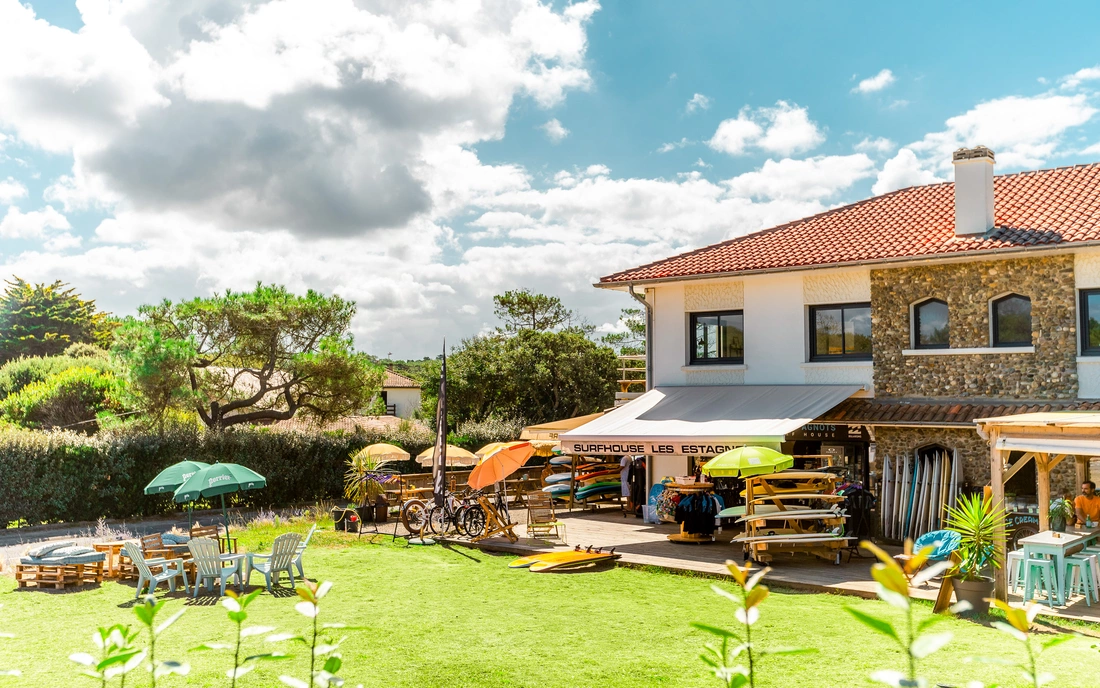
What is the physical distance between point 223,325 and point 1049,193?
78.7ft

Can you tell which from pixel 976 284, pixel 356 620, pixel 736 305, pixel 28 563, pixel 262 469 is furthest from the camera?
pixel 262 469

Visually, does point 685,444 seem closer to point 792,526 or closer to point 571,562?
point 792,526

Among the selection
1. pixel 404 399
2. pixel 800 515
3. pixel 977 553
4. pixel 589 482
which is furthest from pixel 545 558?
pixel 404 399

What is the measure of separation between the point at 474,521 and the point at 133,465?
11115 mm

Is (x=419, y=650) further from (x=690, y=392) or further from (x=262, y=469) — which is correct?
(x=262, y=469)

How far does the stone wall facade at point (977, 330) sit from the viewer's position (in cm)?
1714

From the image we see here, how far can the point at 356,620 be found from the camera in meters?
11.6

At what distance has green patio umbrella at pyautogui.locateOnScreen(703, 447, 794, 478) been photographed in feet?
50.2

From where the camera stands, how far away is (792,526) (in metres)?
17.3

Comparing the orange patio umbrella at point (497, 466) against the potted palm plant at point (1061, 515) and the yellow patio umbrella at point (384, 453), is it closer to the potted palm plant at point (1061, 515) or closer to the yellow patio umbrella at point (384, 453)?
the yellow patio umbrella at point (384, 453)

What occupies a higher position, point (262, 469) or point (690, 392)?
point (690, 392)

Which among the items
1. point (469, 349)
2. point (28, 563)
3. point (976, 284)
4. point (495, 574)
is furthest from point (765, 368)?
point (469, 349)

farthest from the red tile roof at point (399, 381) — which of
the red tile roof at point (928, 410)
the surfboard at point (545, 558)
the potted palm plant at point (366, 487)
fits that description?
the surfboard at point (545, 558)

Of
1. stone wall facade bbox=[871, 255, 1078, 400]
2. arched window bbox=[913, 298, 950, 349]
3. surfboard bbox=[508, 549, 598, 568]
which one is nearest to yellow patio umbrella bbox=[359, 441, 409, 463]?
surfboard bbox=[508, 549, 598, 568]
